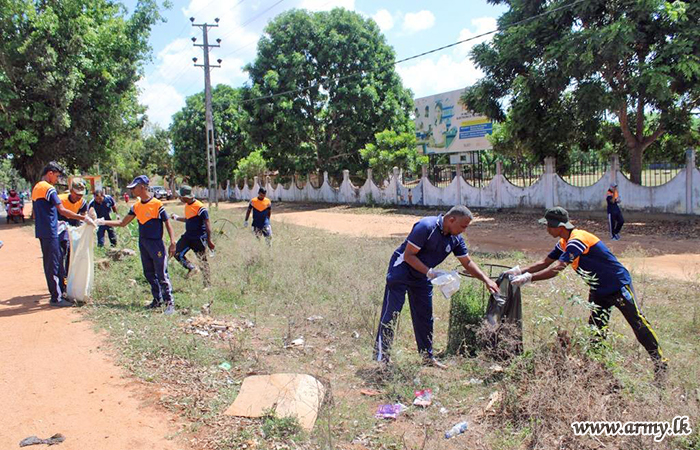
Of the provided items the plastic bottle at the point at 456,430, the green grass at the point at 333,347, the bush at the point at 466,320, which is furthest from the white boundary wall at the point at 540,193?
the plastic bottle at the point at 456,430

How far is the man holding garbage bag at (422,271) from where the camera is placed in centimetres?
422

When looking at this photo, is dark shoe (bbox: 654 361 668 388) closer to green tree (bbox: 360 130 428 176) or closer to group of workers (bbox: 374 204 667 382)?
group of workers (bbox: 374 204 667 382)

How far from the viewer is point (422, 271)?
4188mm

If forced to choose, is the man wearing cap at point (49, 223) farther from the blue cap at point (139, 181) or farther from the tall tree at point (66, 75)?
the tall tree at point (66, 75)

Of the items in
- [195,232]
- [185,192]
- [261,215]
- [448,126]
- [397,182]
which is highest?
[448,126]

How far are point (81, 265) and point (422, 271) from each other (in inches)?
197

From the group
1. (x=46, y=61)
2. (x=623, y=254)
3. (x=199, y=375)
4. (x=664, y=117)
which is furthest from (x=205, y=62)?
(x=199, y=375)

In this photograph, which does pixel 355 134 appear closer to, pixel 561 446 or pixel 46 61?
pixel 46 61

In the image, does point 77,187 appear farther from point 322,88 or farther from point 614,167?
point 322,88

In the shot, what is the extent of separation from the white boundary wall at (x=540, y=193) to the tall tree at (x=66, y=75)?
12834 mm

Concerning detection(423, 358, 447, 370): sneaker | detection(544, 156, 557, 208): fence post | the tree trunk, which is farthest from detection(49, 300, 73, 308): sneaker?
detection(544, 156, 557, 208): fence post

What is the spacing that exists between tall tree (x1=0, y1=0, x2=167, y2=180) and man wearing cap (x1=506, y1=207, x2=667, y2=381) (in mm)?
18756

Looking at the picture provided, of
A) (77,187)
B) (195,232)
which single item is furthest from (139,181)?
(77,187)

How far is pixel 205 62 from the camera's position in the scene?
25750 mm
